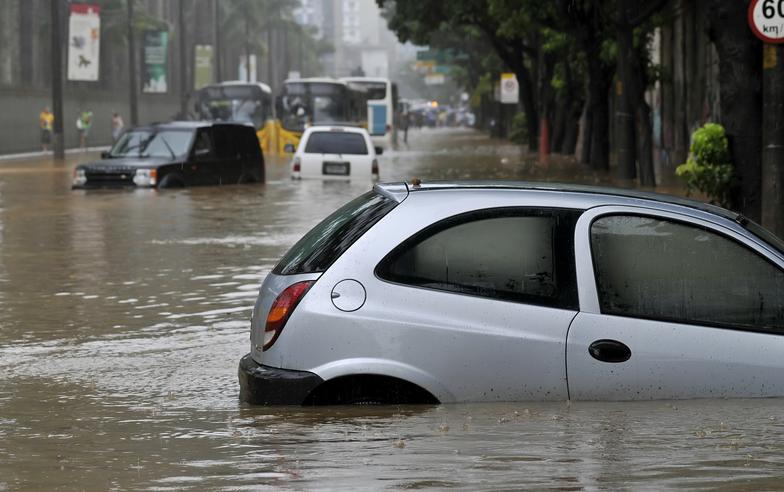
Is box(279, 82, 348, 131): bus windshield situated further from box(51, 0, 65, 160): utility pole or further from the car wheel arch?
the car wheel arch

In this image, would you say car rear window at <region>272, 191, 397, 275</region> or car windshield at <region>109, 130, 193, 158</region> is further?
car windshield at <region>109, 130, 193, 158</region>

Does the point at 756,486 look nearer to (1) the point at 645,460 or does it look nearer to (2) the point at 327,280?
(1) the point at 645,460

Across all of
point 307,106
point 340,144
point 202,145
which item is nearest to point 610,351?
point 202,145

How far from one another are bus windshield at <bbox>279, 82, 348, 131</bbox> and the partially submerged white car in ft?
168

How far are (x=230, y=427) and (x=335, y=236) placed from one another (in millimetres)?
1022

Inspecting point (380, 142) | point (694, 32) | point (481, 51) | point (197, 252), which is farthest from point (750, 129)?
point (481, 51)

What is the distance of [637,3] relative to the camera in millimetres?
31578

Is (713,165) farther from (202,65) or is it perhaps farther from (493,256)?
(202,65)

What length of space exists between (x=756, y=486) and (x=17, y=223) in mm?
18879

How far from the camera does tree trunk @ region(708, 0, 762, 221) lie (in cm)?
1681

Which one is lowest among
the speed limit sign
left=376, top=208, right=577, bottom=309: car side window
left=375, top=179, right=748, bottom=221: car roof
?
left=376, top=208, right=577, bottom=309: car side window

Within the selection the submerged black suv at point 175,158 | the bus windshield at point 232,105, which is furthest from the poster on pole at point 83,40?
the submerged black suv at point 175,158

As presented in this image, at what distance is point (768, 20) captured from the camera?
1316cm

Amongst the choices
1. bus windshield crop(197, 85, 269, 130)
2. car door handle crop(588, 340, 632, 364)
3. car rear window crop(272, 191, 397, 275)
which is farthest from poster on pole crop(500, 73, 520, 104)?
car door handle crop(588, 340, 632, 364)
